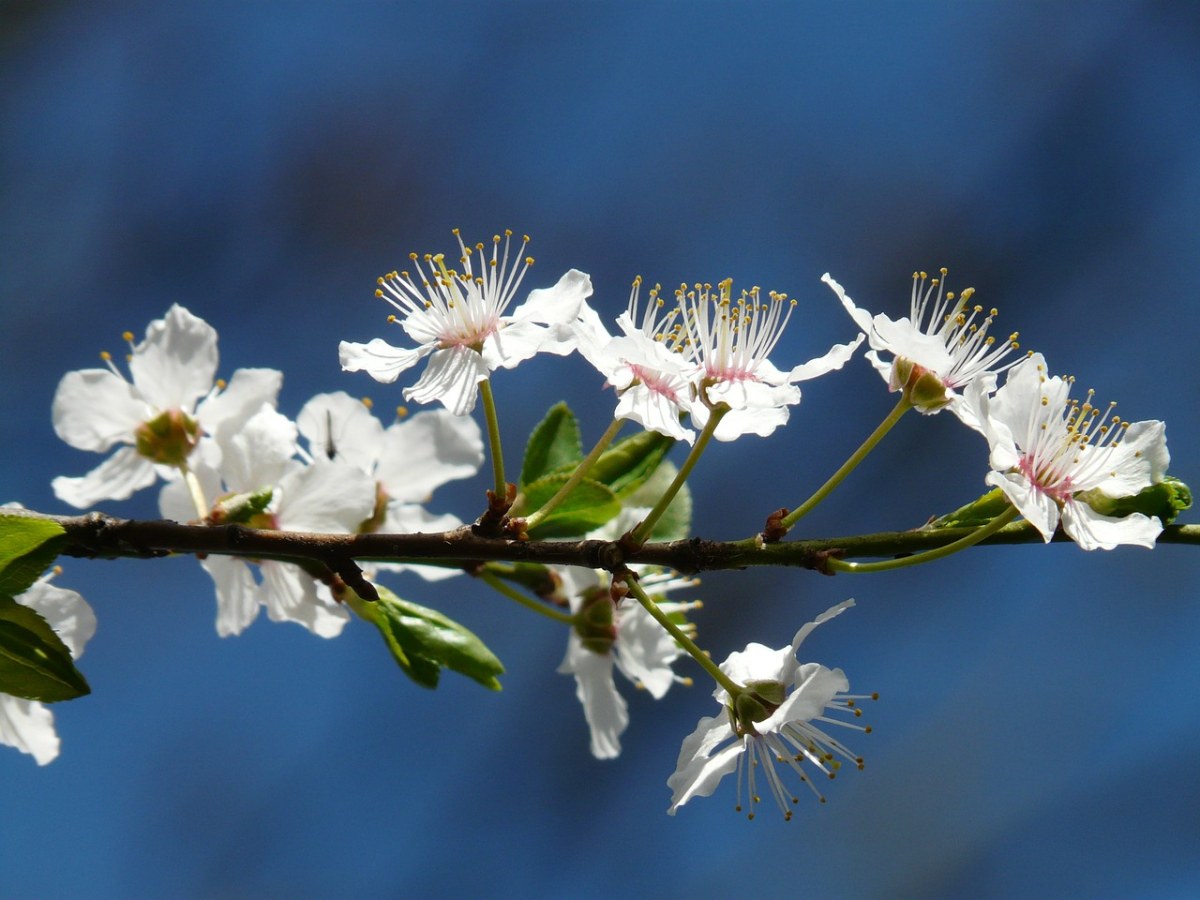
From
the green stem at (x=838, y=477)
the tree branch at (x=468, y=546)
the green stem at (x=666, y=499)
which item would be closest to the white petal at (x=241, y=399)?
the tree branch at (x=468, y=546)

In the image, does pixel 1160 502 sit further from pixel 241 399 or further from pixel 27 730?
pixel 27 730

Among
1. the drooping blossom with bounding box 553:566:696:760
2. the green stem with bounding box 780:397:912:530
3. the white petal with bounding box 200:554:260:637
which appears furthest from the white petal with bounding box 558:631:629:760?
the green stem with bounding box 780:397:912:530

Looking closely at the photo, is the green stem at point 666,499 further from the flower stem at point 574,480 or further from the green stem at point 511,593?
the green stem at point 511,593

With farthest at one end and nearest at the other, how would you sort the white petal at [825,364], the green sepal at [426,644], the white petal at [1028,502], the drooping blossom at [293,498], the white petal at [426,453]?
the white petal at [426,453] → the drooping blossom at [293,498] → the green sepal at [426,644] → the white petal at [825,364] → the white petal at [1028,502]

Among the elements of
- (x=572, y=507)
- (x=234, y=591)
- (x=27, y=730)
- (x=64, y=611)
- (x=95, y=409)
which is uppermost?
(x=572, y=507)

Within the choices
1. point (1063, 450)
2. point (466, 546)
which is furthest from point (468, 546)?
point (1063, 450)

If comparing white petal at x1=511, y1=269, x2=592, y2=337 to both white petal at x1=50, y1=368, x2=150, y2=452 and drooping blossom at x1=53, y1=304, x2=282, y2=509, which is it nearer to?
drooping blossom at x1=53, y1=304, x2=282, y2=509

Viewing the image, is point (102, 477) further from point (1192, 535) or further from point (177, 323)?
point (1192, 535)
